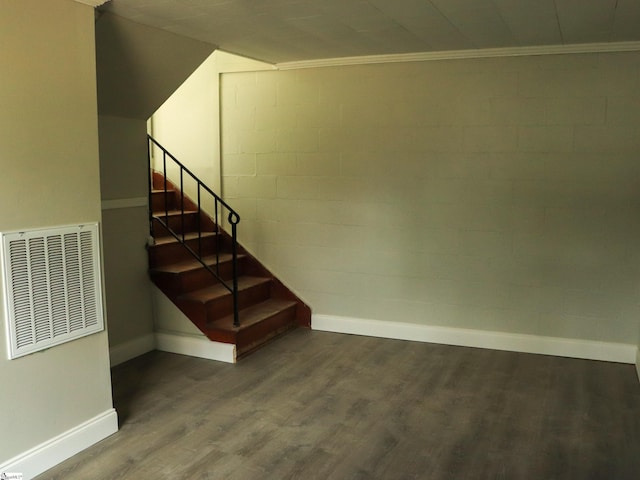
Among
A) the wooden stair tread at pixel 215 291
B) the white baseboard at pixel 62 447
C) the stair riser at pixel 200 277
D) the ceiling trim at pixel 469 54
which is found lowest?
the white baseboard at pixel 62 447

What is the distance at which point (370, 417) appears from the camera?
3445mm

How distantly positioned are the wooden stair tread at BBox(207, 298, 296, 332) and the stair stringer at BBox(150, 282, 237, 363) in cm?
14

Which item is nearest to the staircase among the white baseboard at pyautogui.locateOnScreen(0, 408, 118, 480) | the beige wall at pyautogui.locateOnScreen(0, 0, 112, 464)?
the white baseboard at pyautogui.locateOnScreen(0, 408, 118, 480)

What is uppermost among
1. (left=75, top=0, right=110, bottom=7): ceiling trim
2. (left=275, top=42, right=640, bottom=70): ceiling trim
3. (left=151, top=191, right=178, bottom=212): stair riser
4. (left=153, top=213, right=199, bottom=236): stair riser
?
(left=275, top=42, right=640, bottom=70): ceiling trim

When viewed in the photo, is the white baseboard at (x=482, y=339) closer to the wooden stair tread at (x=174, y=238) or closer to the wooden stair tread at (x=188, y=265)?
the wooden stair tread at (x=188, y=265)

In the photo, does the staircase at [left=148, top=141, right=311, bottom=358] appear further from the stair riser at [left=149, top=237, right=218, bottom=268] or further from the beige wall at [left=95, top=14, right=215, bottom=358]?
the beige wall at [left=95, top=14, right=215, bottom=358]

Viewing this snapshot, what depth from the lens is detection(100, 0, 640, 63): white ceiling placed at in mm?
3123

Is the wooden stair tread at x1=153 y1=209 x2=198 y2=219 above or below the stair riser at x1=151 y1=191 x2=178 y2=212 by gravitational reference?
below

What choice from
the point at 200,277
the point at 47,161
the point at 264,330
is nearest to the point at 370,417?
the point at 264,330

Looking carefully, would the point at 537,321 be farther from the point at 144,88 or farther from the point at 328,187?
the point at 144,88

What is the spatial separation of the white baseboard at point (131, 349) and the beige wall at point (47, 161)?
126 centimetres

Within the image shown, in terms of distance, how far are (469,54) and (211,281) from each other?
2868mm

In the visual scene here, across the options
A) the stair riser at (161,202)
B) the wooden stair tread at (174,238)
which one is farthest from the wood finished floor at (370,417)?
the stair riser at (161,202)

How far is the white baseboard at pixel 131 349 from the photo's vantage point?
432 cm
